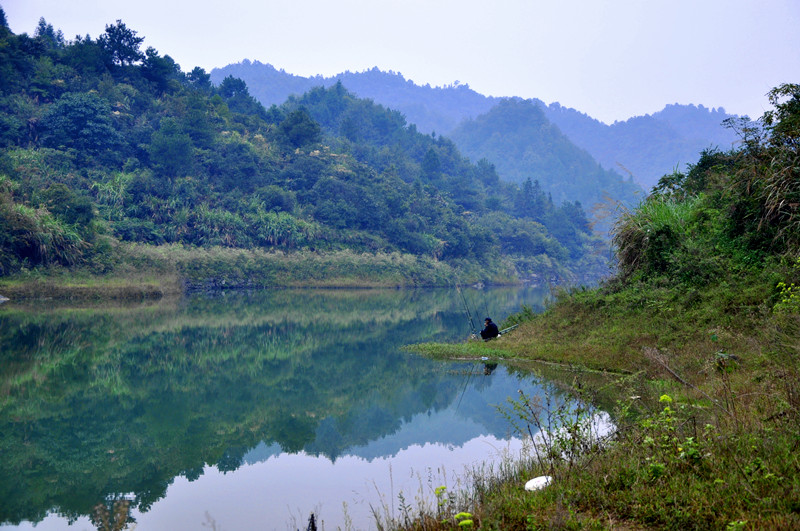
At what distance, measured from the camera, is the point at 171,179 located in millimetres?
60562

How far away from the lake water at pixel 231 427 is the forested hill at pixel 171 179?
69.3 feet

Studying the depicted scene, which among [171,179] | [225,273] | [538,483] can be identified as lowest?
[538,483]

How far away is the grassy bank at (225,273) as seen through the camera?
40000 millimetres

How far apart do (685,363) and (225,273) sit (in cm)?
4752

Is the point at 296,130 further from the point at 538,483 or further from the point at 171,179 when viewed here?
the point at 538,483

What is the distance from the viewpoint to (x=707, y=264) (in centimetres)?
1546

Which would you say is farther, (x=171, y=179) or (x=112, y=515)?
(x=171, y=179)

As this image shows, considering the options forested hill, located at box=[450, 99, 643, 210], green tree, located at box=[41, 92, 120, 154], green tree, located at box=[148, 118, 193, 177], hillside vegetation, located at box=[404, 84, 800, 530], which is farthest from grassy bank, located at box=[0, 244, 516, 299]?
forested hill, located at box=[450, 99, 643, 210]

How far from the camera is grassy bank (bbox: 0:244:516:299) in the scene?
4000 centimetres

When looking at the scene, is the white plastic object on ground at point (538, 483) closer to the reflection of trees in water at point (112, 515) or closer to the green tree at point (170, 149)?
the reflection of trees in water at point (112, 515)

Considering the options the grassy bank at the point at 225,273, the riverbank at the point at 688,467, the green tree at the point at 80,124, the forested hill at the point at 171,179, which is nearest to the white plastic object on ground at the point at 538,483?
the riverbank at the point at 688,467

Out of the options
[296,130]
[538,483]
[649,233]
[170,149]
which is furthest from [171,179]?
[538,483]

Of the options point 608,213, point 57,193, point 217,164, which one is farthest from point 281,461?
point 217,164

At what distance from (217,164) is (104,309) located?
34.3 m
